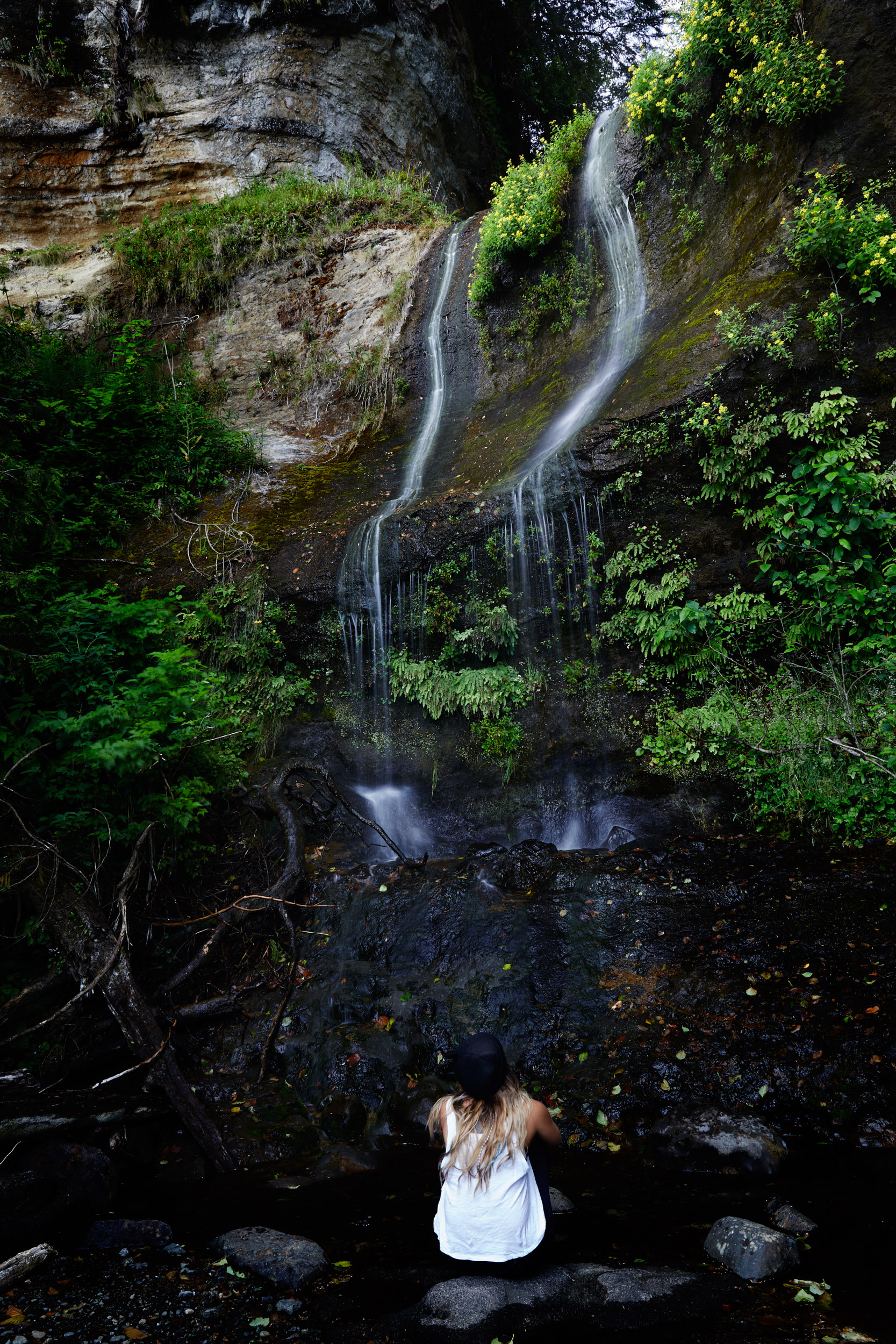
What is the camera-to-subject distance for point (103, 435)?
10.3 m

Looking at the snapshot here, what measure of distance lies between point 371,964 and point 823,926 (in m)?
3.67

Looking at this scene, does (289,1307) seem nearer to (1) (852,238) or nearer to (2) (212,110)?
(1) (852,238)

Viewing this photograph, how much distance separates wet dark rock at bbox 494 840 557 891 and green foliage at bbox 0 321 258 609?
6202 millimetres

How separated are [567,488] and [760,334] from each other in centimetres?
260

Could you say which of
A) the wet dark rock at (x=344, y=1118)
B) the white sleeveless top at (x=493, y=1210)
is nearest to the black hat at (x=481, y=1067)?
the white sleeveless top at (x=493, y=1210)

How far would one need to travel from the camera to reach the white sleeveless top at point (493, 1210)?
2.66 meters

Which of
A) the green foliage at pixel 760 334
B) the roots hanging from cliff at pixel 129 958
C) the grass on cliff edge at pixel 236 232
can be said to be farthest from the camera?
the grass on cliff edge at pixel 236 232

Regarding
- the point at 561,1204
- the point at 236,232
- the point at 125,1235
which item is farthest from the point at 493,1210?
the point at 236,232

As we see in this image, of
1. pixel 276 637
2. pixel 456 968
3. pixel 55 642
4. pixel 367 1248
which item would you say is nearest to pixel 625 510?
pixel 276 637

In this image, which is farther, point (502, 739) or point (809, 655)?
point (502, 739)

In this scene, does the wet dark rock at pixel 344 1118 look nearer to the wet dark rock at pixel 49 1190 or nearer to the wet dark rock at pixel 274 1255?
the wet dark rock at pixel 274 1255

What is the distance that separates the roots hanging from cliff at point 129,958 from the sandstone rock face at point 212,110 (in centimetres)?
1532

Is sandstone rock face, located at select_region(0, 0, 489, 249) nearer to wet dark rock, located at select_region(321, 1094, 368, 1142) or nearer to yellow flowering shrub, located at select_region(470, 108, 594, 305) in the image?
yellow flowering shrub, located at select_region(470, 108, 594, 305)

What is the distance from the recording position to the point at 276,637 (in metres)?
9.04
